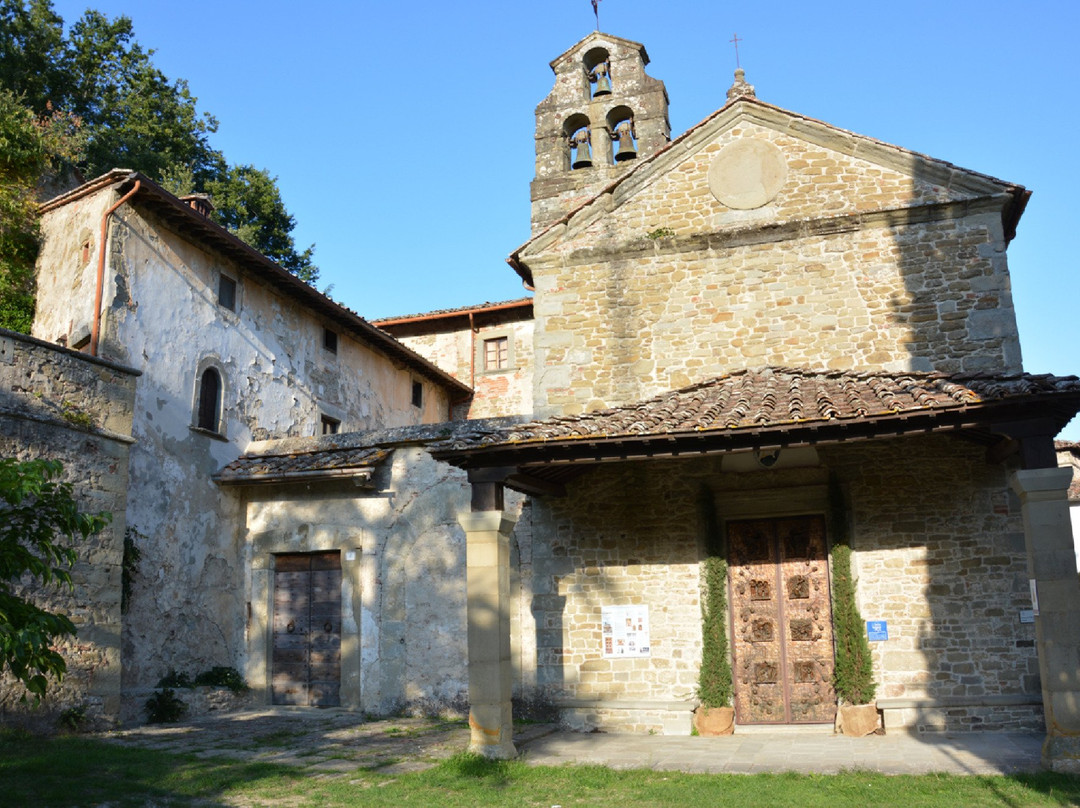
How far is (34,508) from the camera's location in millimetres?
5504

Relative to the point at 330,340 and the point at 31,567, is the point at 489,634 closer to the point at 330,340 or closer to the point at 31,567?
the point at 31,567

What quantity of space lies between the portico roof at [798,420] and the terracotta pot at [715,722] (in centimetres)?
328

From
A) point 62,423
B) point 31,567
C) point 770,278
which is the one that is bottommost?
point 31,567

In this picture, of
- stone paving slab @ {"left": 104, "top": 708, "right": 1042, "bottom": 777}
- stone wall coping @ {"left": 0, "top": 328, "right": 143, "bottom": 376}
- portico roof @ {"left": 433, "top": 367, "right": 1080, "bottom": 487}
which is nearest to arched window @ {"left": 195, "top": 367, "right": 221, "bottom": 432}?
stone wall coping @ {"left": 0, "top": 328, "right": 143, "bottom": 376}

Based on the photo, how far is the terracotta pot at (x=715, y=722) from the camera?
33.3ft

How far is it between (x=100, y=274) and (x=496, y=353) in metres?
10.8

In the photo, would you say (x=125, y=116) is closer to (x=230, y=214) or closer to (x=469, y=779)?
(x=230, y=214)

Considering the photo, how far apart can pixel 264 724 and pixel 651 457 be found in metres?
6.27

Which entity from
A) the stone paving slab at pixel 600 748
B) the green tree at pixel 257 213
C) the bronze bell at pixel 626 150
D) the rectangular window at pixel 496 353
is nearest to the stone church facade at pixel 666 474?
the stone paving slab at pixel 600 748

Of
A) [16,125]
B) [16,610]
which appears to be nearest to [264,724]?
[16,610]

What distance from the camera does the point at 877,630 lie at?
9938mm

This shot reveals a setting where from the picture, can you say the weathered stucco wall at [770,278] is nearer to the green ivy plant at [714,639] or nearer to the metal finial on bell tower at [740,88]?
the metal finial on bell tower at [740,88]

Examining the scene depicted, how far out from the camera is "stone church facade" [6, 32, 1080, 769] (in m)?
8.96

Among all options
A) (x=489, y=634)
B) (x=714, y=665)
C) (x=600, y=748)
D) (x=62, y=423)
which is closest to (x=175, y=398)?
(x=62, y=423)
